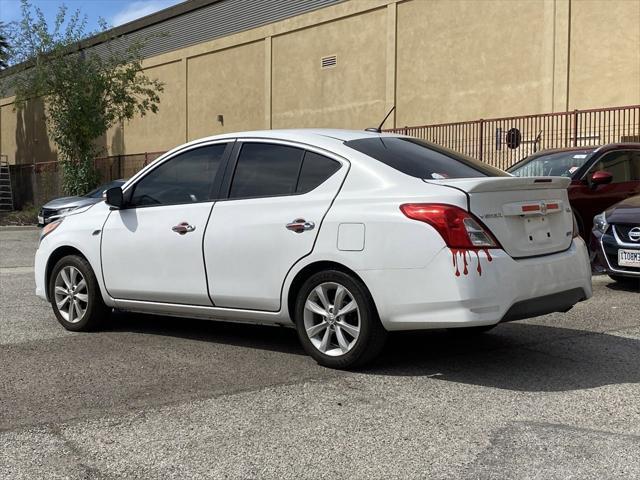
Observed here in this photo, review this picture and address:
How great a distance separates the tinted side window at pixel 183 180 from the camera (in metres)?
5.85

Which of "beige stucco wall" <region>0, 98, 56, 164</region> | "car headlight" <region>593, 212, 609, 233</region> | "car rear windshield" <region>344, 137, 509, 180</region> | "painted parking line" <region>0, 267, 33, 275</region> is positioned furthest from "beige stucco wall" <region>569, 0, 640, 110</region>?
"beige stucco wall" <region>0, 98, 56, 164</region>

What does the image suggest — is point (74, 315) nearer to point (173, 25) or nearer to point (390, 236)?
point (390, 236)

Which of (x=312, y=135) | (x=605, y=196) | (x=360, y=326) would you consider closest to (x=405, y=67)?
(x=605, y=196)

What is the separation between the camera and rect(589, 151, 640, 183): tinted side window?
34.6 ft

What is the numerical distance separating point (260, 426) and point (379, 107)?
21.2 metres

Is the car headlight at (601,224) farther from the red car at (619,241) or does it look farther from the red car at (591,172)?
the red car at (591,172)

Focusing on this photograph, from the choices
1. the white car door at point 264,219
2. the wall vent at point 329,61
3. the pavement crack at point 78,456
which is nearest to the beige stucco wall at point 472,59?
the wall vent at point 329,61

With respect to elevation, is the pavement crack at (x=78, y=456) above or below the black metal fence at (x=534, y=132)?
below

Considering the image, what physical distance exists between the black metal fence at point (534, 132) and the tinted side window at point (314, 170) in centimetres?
1174

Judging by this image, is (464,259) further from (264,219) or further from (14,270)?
(14,270)

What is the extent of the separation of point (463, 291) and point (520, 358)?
4.20 feet

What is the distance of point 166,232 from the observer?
5871 millimetres

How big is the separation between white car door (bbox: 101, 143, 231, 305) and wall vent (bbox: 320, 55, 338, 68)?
20424mm

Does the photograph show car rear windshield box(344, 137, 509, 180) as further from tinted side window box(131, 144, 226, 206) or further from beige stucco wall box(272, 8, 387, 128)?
beige stucco wall box(272, 8, 387, 128)
